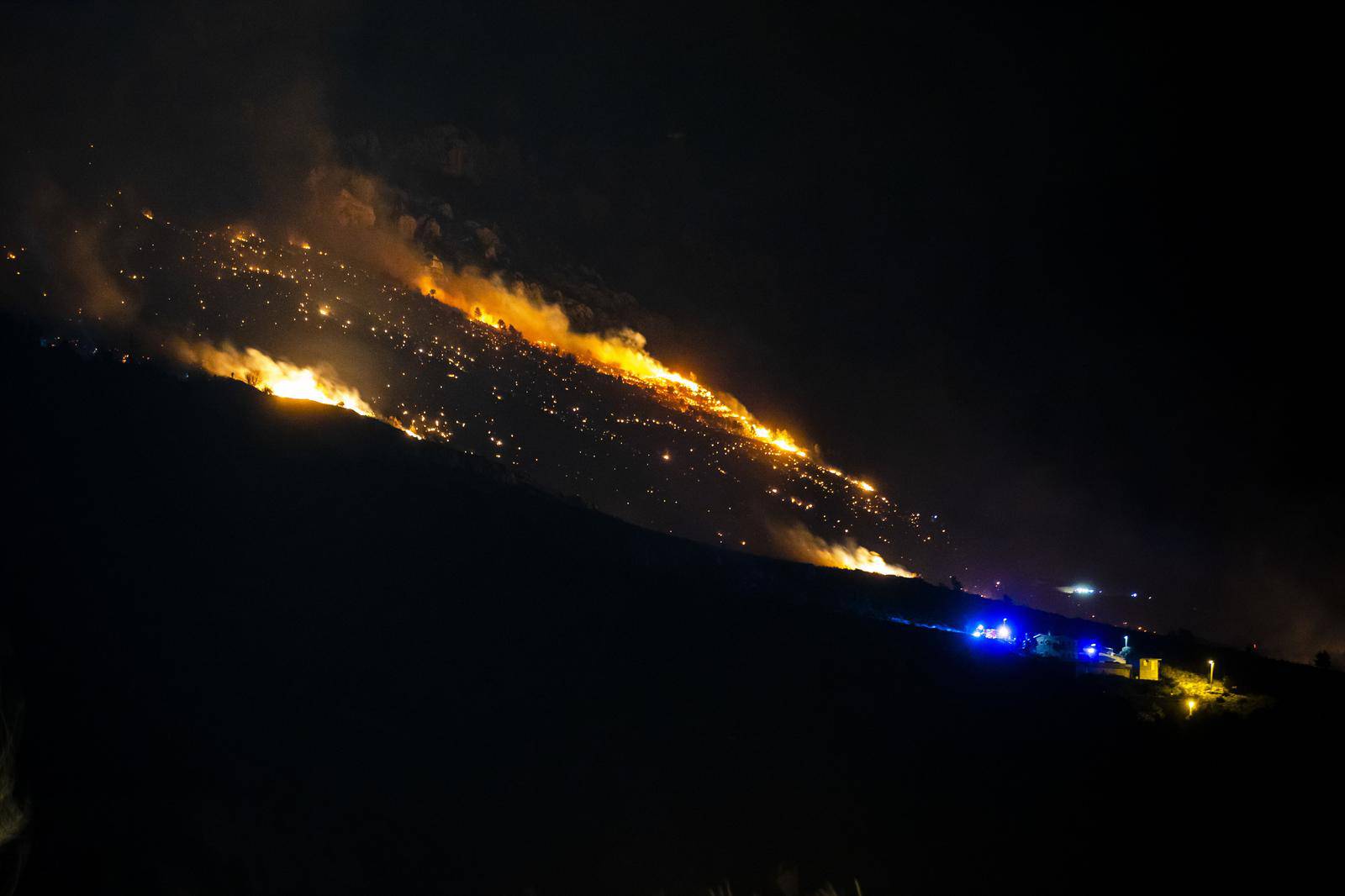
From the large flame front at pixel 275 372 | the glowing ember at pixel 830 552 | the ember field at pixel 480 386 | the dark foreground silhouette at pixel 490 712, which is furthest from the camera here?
the glowing ember at pixel 830 552

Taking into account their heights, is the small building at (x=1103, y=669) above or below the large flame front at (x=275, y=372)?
below

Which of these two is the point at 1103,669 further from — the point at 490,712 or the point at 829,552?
the point at 829,552

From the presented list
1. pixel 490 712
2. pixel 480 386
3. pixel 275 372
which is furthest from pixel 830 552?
pixel 490 712

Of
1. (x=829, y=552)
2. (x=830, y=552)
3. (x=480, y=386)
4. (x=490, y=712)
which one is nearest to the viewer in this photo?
(x=490, y=712)

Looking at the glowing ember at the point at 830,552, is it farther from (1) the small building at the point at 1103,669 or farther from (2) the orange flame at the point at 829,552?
(1) the small building at the point at 1103,669

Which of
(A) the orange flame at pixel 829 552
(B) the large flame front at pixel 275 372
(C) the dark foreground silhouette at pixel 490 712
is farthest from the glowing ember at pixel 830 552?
(B) the large flame front at pixel 275 372

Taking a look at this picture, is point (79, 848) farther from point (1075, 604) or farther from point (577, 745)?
point (1075, 604)

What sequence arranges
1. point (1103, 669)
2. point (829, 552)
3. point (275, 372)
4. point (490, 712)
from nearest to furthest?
point (490, 712) → point (1103, 669) → point (275, 372) → point (829, 552)

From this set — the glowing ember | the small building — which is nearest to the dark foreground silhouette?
the small building

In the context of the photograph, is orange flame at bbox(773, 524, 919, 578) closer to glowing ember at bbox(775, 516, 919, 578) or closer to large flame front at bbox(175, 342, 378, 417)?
glowing ember at bbox(775, 516, 919, 578)

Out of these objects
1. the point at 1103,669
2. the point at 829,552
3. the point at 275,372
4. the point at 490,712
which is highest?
the point at 275,372
